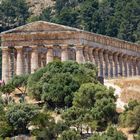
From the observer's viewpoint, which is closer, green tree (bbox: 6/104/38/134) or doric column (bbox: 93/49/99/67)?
green tree (bbox: 6/104/38/134)

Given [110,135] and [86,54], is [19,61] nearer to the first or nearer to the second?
[86,54]

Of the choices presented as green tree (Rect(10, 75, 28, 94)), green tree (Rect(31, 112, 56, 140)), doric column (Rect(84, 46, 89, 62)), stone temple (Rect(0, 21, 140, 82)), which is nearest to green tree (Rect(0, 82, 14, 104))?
green tree (Rect(10, 75, 28, 94))

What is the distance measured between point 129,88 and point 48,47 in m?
23.9

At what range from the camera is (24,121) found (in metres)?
106

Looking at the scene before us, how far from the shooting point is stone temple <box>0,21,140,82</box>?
5615 inches

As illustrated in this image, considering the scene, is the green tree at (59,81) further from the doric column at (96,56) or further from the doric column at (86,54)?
the doric column at (96,56)

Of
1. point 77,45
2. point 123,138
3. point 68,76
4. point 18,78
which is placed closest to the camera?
point 123,138

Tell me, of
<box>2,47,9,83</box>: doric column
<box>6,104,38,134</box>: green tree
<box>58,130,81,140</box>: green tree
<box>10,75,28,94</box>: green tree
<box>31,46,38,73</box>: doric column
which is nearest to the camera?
<box>58,130,81,140</box>: green tree

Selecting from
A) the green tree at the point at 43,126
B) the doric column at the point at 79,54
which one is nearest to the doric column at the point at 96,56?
the doric column at the point at 79,54

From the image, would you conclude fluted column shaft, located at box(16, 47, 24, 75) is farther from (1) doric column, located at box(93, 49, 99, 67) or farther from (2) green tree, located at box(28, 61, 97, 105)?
(2) green tree, located at box(28, 61, 97, 105)

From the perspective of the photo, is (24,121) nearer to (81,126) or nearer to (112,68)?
(81,126)

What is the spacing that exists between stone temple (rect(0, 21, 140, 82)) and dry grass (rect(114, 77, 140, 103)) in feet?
48.5

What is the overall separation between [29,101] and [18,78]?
8.45 metres

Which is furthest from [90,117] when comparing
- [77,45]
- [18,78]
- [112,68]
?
[112,68]
